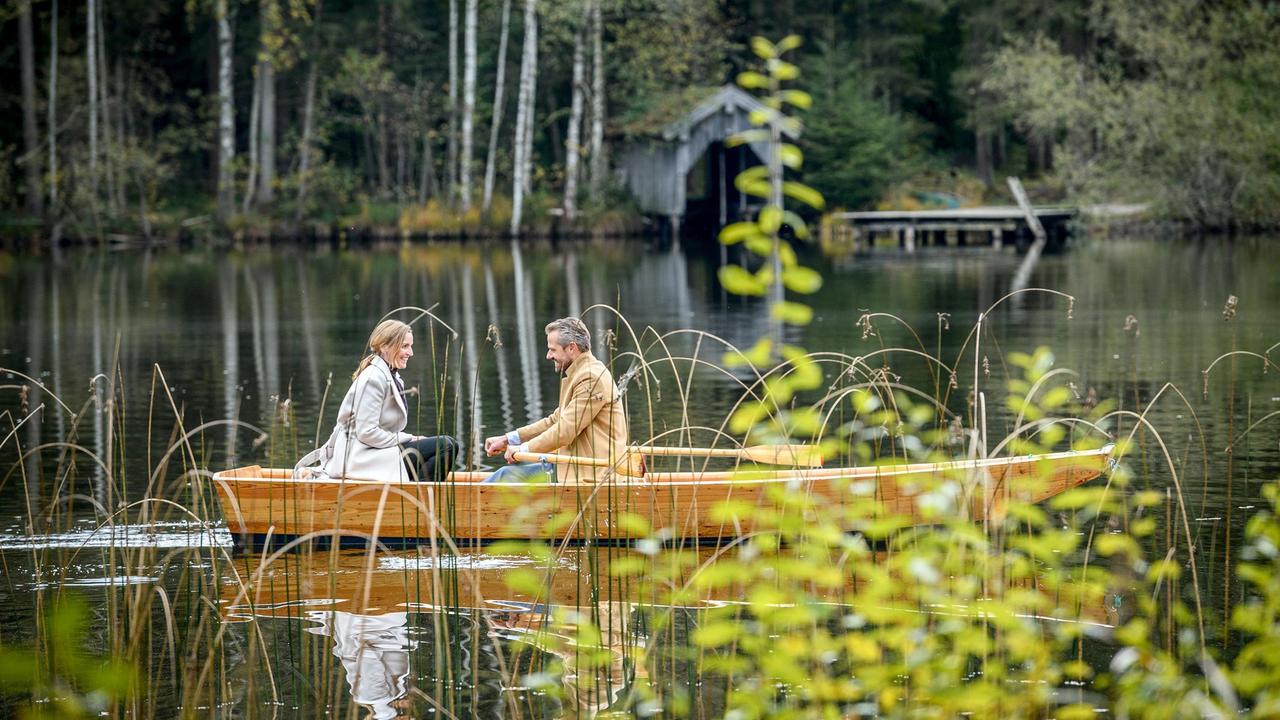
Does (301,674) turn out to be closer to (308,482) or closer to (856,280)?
(308,482)

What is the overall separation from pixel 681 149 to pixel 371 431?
38.6 metres

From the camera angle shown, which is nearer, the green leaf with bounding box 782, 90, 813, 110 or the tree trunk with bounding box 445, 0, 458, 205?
the green leaf with bounding box 782, 90, 813, 110

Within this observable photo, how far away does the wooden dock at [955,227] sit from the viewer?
46031 mm

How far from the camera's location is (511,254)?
1607 inches

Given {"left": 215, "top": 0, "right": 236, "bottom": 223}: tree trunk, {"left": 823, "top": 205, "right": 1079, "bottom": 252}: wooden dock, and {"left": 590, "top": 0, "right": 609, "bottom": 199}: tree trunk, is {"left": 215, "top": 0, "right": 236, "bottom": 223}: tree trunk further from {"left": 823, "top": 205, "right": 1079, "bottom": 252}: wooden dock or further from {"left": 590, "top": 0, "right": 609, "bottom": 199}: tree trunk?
{"left": 823, "top": 205, "right": 1079, "bottom": 252}: wooden dock

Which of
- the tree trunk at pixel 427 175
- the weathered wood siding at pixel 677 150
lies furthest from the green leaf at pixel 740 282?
the tree trunk at pixel 427 175

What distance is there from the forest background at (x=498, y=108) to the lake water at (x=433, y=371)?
3.65 m

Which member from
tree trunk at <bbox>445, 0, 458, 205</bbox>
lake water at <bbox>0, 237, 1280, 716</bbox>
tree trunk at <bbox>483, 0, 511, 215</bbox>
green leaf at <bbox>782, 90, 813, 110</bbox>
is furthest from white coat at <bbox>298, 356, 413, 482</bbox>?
tree trunk at <bbox>445, 0, 458, 205</bbox>

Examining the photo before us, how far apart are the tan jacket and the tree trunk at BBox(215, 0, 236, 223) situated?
33.8 meters

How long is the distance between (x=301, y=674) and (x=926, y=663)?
11.6 feet

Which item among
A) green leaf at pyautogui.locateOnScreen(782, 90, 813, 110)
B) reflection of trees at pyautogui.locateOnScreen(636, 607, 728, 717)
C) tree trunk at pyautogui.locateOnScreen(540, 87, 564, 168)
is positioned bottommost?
reflection of trees at pyautogui.locateOnScreen(636, 607, 728, 717)

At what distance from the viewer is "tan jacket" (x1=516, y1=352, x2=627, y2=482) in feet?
29.7

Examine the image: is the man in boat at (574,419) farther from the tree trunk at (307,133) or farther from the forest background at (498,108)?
the tree trunk at (307,133)

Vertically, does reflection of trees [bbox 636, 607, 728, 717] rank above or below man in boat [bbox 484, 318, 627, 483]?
below
